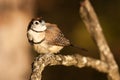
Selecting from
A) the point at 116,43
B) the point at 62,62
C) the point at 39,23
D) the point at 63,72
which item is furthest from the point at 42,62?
the point at 63,72

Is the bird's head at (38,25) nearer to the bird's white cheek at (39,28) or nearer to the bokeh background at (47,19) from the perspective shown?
the bird's white cheek at (39,28)

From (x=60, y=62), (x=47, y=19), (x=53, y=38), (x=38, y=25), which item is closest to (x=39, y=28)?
(x=38, y=25)

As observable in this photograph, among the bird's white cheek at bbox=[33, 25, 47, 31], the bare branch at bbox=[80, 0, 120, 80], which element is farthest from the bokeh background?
the bird's white cheek at bbox=[33, 25, 47, 31]

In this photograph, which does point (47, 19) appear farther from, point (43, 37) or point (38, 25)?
point (38, 25)

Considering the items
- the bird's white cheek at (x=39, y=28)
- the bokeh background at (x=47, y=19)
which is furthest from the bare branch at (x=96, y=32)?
the bokeh background at (x=47, y=19)

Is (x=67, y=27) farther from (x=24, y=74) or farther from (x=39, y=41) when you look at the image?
(x=39, y=41)
